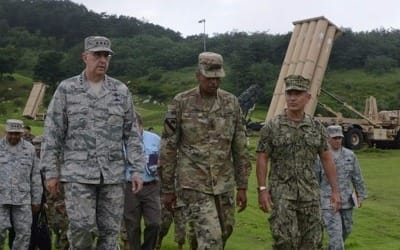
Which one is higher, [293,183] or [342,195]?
[293,183]

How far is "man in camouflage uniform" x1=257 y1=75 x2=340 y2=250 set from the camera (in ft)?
22.0

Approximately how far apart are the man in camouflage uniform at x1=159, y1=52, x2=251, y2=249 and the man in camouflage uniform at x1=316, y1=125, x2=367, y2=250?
8.62 ft

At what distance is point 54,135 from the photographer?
586 centimetres

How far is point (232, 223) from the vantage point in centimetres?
657

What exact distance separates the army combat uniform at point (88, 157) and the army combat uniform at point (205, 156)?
607mm

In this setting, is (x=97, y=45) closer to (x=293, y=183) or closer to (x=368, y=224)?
(x=293, y=183)

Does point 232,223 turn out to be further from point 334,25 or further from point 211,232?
point 334,25

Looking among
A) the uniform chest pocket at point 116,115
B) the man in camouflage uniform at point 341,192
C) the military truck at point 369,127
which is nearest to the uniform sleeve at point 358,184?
the man in camouflage uniform at point 341,192

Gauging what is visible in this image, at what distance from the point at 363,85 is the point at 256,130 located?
4333 cm

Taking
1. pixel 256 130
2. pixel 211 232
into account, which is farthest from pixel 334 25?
pixel 211 232

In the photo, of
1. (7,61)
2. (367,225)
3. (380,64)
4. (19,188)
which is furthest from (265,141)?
(380,64)

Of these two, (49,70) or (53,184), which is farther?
(49,70)

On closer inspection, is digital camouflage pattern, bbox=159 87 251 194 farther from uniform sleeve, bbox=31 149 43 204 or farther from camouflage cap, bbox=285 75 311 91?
uniform sleeve, bbox=31 149 43 204

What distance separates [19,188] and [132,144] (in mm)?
3084
